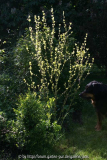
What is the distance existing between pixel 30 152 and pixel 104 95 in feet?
6.64

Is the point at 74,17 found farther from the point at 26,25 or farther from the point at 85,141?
the point at 85,141

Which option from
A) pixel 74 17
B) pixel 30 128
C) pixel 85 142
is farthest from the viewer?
pixel 74 17

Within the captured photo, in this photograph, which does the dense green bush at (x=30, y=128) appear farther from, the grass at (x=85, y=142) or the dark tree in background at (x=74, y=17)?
the dark tree in background at (x=74, y=17)

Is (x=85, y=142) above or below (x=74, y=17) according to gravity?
below

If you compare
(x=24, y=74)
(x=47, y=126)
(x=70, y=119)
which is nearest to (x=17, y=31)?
(x=24, y=74)

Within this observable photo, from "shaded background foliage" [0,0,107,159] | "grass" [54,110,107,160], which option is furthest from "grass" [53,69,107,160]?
"shaded background foliage" [0,0,107,159]

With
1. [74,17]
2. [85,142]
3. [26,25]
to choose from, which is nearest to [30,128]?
[85,142]

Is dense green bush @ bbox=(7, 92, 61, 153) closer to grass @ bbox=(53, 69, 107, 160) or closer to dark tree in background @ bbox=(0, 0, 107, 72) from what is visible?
grass @ bbox=(53, 69, 107, 160)

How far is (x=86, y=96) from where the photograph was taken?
17.1 feet

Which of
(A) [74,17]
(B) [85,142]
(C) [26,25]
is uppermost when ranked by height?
(C) [26,25]

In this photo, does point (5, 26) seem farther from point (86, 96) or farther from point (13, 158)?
point (13, 158)

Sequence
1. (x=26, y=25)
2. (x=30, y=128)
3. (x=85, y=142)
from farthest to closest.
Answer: (x=26, y=25)
(x=85, y=142)
(x=30, y=128)

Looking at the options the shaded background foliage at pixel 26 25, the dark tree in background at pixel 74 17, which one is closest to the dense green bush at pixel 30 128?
the shaded background foliage at pixel 26 25

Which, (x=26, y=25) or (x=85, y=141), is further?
(x=26, y=25)
